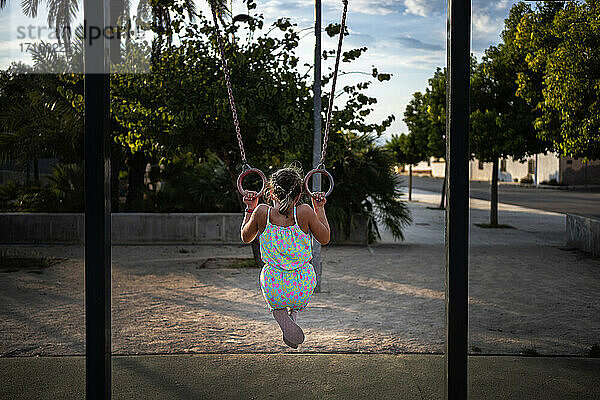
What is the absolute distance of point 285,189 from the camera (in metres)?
3.96

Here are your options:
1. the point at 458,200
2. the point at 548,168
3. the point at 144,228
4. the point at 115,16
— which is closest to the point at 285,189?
the point at 458,200

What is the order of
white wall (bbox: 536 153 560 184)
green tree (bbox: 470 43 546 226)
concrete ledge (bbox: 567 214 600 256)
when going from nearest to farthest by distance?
concrete ledge (bbox: 567 214 600 256)
green tree (bbox: 470 43 546 226)
white wall (bbox: 536 153 560 184)

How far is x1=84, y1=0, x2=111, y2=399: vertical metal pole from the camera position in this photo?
3236 millimetres

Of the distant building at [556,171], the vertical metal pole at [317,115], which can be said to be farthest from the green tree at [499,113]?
the distant building at [556,171]

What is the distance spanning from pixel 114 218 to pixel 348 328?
28.2 feet

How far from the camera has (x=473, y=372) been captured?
4.80 metres

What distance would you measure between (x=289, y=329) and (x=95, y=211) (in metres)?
1.34

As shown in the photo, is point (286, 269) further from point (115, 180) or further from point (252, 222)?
point (115, 180)

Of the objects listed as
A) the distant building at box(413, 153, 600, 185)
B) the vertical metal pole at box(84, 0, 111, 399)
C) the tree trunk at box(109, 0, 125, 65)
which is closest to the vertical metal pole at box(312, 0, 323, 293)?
the vertical metal pole at box(84, 0, 111, 399)

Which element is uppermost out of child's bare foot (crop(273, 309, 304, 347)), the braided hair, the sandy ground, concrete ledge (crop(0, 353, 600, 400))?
the braided hair

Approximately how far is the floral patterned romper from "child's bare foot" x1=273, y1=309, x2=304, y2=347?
0.05m

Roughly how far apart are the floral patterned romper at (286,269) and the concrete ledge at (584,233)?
9432 millimetres

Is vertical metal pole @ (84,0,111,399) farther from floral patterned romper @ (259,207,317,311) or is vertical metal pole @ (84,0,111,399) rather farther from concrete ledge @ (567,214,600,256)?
concrete ledge @ (567,214,600,256)

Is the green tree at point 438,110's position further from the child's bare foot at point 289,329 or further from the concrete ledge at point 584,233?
the child's bare foot at point 289,329
